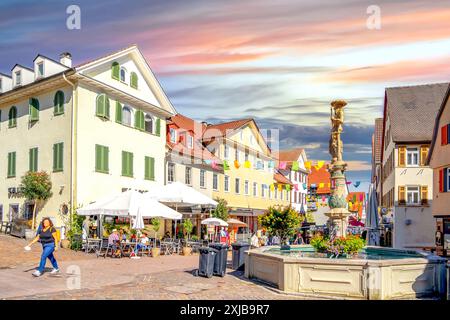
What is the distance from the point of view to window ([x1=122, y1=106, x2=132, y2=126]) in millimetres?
28923

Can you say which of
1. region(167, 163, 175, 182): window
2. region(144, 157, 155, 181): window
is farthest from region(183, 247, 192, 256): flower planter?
region(167, 163, 175, 182): window

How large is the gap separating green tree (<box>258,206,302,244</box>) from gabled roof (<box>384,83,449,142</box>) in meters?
17.6

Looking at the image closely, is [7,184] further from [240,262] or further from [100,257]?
[240,262]

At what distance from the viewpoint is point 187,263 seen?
62.2 ft

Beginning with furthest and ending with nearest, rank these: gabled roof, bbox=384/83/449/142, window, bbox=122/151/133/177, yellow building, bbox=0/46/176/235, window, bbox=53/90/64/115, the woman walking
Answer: gabled roof, bbox=384/83/449/142 → window, bbox=122/151/133/177 → window, bbox=53/90/64/115 → yellow building, bbox=0/46/176/235 → the woman walking

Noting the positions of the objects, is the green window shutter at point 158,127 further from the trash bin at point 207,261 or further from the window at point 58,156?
the trash bin at point 207,261

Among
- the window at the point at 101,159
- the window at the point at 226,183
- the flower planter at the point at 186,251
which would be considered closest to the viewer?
the flower planter at the point at 186,251

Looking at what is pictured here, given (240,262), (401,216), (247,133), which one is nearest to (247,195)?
(247,133)

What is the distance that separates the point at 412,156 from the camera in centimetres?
3628

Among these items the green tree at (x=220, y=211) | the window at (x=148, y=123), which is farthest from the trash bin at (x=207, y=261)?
the green tree at (x=220, y=211)

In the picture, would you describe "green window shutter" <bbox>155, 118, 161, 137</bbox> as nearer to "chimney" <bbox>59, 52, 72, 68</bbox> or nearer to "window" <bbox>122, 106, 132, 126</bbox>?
"window" <bbox>122, 106, 132, 126</bbox>

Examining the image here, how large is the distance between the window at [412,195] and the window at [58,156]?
22849 mm

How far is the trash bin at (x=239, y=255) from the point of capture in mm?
16078
